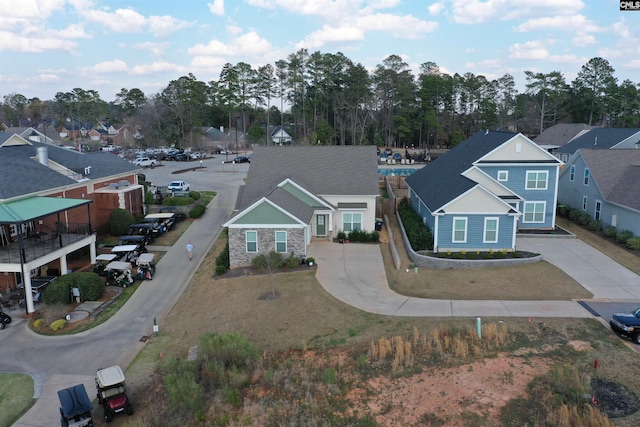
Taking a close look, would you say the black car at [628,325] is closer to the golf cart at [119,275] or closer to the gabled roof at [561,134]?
the golf cart at [119,275]

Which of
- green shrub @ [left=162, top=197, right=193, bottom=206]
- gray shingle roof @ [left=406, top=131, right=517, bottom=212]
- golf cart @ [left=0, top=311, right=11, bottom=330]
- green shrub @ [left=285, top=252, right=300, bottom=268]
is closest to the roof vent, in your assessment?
green shrub @ [left=162, top=197, right=193, bottom=206]

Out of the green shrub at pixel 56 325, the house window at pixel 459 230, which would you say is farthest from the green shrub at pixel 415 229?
the green shrub at pixel 56 325

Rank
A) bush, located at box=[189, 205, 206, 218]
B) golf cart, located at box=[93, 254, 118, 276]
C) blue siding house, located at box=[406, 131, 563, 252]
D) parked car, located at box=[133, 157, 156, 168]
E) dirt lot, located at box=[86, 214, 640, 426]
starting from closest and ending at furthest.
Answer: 1. dirt lot, located at box=[86, 214, 640, 426]
2. golf cart, located at box=[93, 254, 118, 276]
3. blue siding house, located at box=[406, 131, 563, 252]
4. bush, located at box=[189, 205, 206, 218]
5. parked car, located at box=[133, 157, 156, 168]

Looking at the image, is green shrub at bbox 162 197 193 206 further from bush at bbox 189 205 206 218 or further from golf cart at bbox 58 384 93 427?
golf cart at bbox 58 384 93 427

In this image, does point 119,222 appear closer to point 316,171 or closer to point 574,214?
point 316,171

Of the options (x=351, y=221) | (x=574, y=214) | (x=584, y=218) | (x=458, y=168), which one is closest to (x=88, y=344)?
(x=351, y=221)

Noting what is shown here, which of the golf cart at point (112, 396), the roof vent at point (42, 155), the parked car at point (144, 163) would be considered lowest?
the golf cart at point (112, 396)

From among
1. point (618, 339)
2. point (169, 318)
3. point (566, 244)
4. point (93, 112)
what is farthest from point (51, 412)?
point (93, 112)
